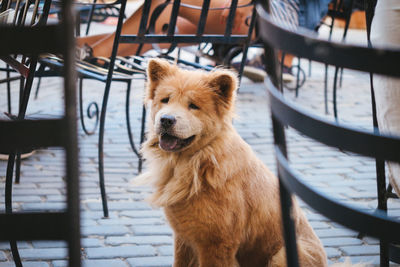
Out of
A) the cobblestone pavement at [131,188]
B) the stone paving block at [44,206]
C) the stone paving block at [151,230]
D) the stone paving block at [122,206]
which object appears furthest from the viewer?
the stone paving block at [122,206]

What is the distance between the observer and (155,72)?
250 centimetres

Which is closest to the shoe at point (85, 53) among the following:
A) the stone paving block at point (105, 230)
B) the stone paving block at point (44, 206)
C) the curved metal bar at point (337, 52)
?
the stone paving block at point (44, 206)

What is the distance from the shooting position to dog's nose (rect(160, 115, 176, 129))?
2268 mm

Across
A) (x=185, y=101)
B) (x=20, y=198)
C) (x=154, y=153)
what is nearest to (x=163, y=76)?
(x=185, y=101)

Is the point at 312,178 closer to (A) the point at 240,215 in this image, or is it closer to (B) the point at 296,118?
(A) the point at 240,215

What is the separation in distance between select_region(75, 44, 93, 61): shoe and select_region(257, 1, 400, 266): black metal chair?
2717 millimetres

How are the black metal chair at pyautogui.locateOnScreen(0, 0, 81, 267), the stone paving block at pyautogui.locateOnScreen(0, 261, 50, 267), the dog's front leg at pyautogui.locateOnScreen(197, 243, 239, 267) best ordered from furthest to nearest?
the stone paving block at pyautogui.locateOnScreen(0, 261, 50, 267), the dog's front leg at pyautogui.locateOnScreen(197, 243, 239, 267), the black metal chair at pyautogui.locateOnScreen(0, 0, 81, 267)

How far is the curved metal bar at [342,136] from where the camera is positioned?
2.79 ft

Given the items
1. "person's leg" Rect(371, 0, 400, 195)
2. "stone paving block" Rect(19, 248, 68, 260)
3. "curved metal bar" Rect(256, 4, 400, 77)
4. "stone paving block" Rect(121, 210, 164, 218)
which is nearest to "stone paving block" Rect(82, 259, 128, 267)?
"stone paving block" Rect(19, 248, 68, 260)

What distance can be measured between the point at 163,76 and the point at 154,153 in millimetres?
409

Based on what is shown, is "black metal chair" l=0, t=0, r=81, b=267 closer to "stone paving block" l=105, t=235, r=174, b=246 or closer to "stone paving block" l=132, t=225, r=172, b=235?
"stone paving block" l=105, t=235, r=174, b=246

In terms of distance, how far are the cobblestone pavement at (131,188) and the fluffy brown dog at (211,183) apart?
0.48 metres

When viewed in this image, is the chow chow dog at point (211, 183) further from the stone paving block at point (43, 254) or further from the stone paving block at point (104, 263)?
the stone paving block at point (43, 254)

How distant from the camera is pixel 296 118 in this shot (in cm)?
101
